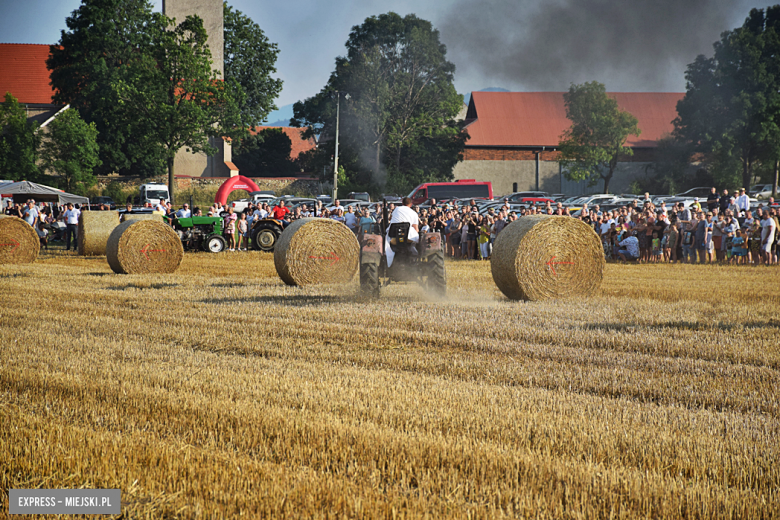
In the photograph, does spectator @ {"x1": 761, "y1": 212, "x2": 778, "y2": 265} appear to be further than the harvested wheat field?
Yes

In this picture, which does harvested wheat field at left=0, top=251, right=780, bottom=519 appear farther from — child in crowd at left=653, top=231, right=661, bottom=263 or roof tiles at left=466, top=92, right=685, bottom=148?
roof tiles at left=466, top=92, right=685, bottom=148

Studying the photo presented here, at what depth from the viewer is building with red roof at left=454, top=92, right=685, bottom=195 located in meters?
58.4

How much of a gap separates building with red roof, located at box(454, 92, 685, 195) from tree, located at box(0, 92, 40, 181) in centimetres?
3206

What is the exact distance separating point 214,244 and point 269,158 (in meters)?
44.4

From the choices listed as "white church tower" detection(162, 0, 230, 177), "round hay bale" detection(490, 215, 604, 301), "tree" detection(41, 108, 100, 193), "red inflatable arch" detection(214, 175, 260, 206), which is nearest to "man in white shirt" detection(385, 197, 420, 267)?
"round hay bale" detection(490, 215, 604, 301)

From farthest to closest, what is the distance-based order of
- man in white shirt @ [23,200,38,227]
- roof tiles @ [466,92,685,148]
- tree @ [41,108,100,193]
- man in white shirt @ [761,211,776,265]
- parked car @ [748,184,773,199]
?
roof tiles @ [466,92,685,148]
parked car @ [748,184,773,199]
tree @ [41,108,100,193]
man in white shirt @ [23,200,38,227]
man in white shirt @ [761,211,776,265]

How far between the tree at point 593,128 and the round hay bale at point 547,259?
41.0 metres

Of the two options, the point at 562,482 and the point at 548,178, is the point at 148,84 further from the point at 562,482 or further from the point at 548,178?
the point at 562,482

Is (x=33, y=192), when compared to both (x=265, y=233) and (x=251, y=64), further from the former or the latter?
(x=251, y=64)

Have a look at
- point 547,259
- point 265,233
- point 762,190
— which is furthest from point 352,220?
point 762,190

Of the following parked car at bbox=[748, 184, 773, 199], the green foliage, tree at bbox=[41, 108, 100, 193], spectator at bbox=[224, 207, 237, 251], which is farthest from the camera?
the green foliage

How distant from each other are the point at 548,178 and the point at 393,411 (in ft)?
188

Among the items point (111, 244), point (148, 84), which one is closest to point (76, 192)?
point (148, 84)

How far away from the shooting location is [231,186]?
33.4 m
